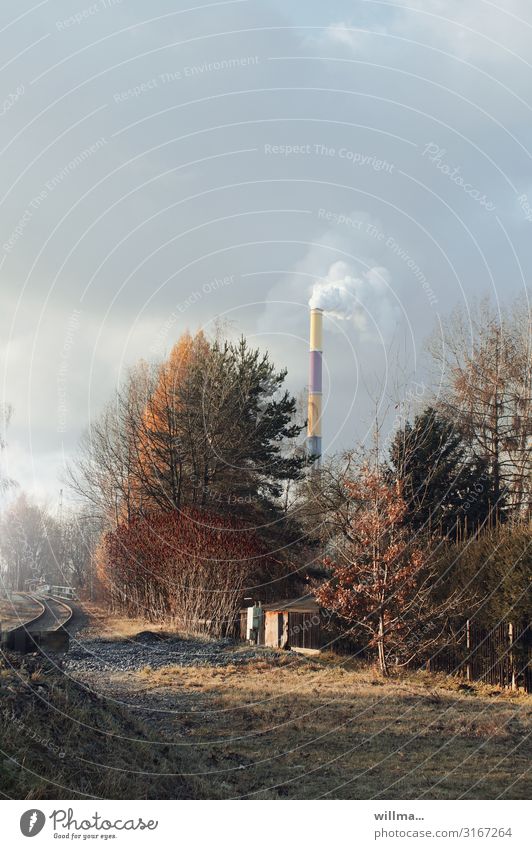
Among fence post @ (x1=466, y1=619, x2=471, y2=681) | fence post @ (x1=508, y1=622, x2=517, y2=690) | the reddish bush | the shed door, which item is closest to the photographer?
fence post @ (x1=508, y1=622, x2=517, y2=690)

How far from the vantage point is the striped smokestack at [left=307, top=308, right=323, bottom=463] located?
36.7 meters

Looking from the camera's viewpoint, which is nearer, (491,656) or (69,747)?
(69,747)

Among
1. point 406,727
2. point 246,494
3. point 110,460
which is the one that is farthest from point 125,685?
point 110,460

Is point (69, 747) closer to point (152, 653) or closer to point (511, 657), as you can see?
point (152, 653)

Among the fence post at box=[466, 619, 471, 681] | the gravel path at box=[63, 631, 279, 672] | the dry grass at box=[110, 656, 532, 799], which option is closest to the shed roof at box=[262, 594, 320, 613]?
the gravel path at box=[63, 631, 279, 672]

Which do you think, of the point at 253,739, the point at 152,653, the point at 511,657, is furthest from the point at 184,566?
the point at 253,739

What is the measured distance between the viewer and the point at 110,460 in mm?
33906

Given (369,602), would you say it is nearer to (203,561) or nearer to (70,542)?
(203,561)

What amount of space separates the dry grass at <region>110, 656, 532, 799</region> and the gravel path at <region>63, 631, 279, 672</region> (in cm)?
109

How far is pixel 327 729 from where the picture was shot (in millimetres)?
10547

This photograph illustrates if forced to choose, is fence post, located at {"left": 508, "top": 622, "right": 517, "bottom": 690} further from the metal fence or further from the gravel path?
the gravel path

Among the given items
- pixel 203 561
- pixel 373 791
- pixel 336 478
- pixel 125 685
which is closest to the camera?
pixel 373 791

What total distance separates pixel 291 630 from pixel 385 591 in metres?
4.79
